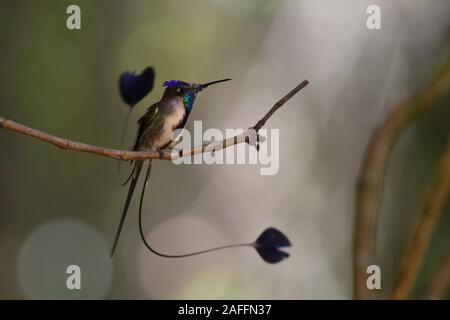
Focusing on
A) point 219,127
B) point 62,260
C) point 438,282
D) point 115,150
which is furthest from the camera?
point 62,260

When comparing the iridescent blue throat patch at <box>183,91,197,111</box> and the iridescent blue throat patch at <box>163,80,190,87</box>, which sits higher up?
the iridescent blue throat patch at <box>163,80,190,87</box>

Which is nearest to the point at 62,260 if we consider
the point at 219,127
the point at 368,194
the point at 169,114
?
the point at 219,127

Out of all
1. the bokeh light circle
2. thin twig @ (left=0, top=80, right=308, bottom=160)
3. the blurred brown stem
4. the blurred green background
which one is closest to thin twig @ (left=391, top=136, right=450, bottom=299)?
the blurred brown stem

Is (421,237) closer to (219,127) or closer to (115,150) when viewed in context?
(115,150)

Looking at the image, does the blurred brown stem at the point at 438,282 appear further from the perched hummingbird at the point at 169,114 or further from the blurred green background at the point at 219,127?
the blurred green background at the point at 219,127

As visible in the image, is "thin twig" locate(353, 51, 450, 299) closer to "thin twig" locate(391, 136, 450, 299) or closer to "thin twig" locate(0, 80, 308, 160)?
"thin twig" locate(391, 136, 450, 299)

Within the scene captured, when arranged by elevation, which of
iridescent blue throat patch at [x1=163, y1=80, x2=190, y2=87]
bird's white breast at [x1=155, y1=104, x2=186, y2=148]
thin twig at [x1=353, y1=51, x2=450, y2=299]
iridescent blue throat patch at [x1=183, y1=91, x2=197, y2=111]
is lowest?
thin twig at [x1=353, y1=51, x2=450, y2=299]

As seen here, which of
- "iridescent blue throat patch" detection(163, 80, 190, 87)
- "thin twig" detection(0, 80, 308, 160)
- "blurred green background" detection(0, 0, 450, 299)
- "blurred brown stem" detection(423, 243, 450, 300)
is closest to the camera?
"thin twig" detection(0, 80, 308, 160)

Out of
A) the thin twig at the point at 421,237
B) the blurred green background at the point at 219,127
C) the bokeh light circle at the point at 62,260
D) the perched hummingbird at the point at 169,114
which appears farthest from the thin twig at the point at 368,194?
the bokeh light circle at the point at 62,260
